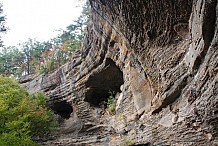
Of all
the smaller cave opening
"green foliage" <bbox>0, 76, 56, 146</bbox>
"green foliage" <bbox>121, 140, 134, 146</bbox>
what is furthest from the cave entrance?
"green foliage" <bbox>121, 140, 134, 146</bbox>

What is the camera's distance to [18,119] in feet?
42.9

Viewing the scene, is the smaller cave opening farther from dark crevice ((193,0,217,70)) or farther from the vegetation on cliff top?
dark crevice ((193,0,217,70))

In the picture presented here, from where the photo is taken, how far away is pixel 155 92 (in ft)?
30.7

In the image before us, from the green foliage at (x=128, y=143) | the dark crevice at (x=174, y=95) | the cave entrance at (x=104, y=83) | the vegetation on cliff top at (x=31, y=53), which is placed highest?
the vegetation on cliff top at (x=31, y=53)

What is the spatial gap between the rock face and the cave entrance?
0.18 ft

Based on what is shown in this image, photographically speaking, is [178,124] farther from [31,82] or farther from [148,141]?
[31,82]

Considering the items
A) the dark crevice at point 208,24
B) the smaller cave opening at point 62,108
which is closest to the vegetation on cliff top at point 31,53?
the smaller cave opening at point 62,108

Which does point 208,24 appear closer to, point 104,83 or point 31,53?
point 104,83

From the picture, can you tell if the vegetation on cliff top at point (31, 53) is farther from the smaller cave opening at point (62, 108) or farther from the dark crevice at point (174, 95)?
the dark crevice at point (174, 95)

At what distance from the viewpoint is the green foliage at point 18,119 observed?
12062mm

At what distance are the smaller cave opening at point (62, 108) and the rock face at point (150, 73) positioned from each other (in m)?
2.67

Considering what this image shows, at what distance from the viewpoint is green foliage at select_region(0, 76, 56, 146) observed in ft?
39.6

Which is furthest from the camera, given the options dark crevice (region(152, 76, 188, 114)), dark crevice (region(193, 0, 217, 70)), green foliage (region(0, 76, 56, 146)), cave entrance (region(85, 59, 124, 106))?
cave entrance (region(85, 59, 124, 106))

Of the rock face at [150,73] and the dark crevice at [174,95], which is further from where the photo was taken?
the dark crevice at [174,95]
